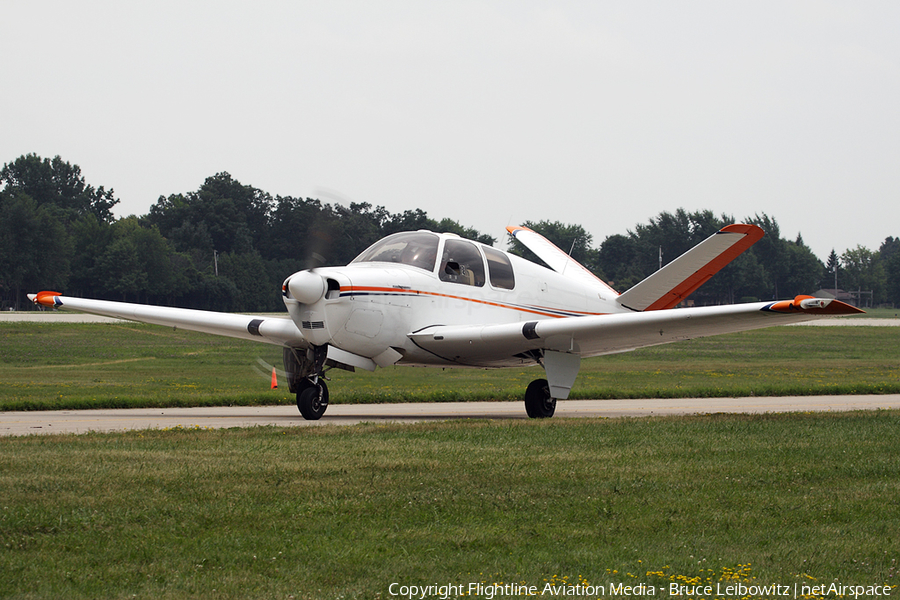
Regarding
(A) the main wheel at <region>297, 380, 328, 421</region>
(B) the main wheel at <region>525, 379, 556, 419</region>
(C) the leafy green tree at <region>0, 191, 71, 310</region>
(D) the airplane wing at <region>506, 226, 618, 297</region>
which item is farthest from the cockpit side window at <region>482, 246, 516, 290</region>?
(C) the leafy green tree at <region>0, 191, 71, 310</region>

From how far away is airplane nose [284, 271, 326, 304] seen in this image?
44.2 ft

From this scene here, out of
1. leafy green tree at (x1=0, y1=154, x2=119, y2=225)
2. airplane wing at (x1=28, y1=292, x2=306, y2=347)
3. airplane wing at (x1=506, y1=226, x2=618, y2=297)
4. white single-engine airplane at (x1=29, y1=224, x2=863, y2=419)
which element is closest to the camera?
white single-engine airplane at (x1=29, y1=224, x2=863, y2=419)

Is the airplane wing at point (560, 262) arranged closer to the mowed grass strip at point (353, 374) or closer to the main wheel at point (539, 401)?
the mowed grass strip at point (353, 374)

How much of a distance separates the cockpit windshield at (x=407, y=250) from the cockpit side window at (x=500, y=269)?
4.10 feet

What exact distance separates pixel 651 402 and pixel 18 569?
16.0 m

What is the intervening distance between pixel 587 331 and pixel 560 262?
5.27m

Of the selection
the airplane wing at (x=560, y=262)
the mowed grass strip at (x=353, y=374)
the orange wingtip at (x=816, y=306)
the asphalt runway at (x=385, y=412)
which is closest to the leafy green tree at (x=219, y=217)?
the mowed grass strip at (x=353, y=374)

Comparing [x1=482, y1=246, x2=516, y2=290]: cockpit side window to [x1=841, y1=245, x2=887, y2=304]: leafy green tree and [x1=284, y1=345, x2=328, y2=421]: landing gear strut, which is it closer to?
[x1=284, y1=345, x2=328, y2=421]: landing gear strut

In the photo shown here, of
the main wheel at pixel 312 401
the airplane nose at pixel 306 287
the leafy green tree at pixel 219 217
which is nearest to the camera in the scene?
the airplane nose at pixel 306 287

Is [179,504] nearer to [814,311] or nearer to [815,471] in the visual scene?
[815,471]

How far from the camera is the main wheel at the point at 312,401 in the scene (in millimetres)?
14383

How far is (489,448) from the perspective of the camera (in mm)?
9844

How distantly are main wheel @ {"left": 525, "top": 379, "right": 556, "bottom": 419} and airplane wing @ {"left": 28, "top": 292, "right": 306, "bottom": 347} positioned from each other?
3.99m

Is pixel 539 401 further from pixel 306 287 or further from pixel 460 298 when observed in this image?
pixel 306 287
